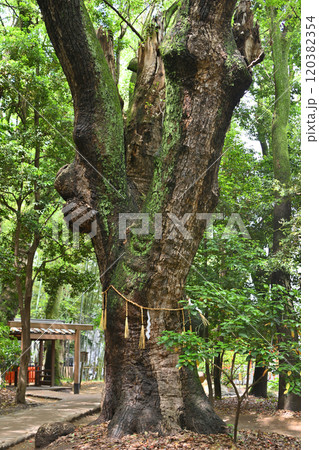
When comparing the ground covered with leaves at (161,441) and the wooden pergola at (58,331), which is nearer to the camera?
the ground covered with leaves at (161,441)

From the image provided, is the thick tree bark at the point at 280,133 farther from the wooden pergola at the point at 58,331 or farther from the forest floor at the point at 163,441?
the wooden pergola at the point at 58,331

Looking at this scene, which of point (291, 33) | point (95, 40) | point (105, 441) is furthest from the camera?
point (291, 33)

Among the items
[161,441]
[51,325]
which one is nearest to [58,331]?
[51,325]

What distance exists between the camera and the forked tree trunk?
524 cm

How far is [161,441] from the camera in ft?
15.1

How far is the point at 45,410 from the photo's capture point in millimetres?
9391

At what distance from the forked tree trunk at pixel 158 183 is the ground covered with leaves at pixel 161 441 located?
22 centimetres

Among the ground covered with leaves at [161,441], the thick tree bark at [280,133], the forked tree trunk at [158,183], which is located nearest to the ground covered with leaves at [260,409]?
the thick tree bark at [280,133]

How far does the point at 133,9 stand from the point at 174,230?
23.4 feet

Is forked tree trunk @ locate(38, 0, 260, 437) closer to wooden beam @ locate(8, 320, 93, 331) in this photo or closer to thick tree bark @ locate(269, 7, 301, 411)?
thick tree bark @ locate(269, 7, 301, 411)

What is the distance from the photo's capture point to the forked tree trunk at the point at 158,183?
5.24 meters

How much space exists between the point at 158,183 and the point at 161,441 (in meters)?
3.12
